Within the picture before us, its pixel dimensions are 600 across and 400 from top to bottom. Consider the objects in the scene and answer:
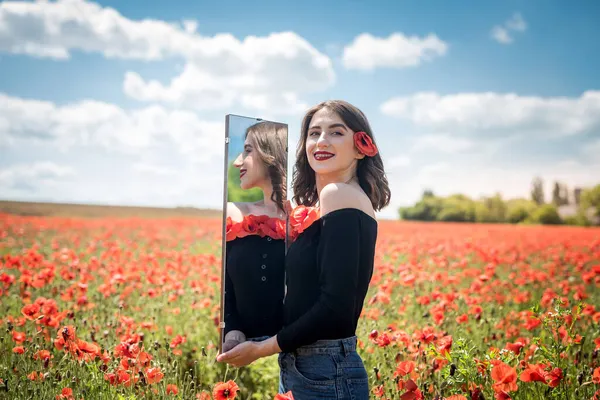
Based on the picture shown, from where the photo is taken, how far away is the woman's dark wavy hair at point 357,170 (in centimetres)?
227

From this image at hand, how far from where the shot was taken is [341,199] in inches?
79.0

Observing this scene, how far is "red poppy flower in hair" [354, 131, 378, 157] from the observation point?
2246 mm

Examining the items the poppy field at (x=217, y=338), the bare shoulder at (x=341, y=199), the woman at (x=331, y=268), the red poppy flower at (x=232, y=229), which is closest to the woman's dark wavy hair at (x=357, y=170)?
the woman at (x=331, y=268)

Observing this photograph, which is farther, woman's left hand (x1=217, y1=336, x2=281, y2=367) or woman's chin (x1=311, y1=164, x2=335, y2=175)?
woman's chin (x1=311, y1=164, x2=335, y2=175)

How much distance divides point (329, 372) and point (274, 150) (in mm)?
943

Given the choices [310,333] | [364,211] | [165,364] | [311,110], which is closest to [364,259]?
[364,211]

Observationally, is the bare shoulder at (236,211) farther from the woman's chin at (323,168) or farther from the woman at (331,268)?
the woman's chin at (323,168)

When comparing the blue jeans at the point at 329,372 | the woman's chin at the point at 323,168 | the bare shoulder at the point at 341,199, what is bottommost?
the blue jeans at the point at 329,372

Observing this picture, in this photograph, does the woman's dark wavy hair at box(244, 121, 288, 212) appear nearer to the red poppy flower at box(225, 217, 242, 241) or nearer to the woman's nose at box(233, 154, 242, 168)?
the woman's nose at box(233, 154, 242, 168)

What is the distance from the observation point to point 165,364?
3521 millimetres

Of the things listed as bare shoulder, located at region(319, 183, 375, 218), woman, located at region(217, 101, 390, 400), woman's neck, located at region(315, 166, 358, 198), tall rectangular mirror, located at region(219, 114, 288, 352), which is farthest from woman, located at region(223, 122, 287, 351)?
bare shoulder, located at region(319, 183, 375, 218)

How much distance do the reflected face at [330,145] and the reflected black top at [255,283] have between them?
0.38 meters

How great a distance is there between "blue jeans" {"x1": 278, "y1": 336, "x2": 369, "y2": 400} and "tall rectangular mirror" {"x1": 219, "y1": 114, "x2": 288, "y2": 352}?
21 centimetres

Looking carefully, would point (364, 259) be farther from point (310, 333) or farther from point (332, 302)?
point (310, 333)
